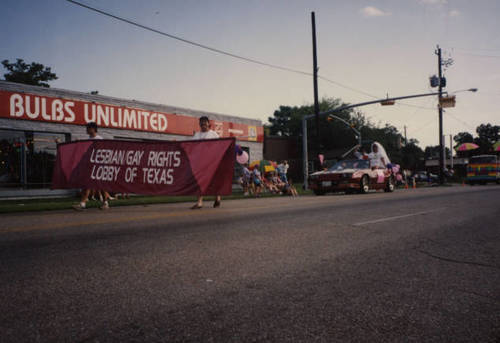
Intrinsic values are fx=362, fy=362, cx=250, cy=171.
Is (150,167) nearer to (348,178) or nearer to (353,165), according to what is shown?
(348,178)

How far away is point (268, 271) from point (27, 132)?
17.0 m

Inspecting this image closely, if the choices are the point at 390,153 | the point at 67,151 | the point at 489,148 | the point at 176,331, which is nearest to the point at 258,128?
the point at 67,151

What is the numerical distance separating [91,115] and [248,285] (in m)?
18.0

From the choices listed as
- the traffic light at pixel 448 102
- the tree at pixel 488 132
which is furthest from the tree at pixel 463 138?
the traffic light at pixel 448 102

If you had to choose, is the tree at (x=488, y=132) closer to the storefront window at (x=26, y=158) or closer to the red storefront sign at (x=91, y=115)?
the red storefront sign at (x=91, y=115)

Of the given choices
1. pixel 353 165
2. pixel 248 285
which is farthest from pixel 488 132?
pixel 248 285

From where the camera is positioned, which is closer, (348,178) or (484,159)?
(348,178)

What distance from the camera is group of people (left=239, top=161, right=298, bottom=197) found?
57.5 ft

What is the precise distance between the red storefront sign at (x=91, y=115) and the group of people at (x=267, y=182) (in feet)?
6.43

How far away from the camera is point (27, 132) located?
648 inches

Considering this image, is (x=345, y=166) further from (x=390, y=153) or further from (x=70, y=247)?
(x=390, y=153)

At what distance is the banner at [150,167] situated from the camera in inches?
328

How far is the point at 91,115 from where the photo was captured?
1842 cm

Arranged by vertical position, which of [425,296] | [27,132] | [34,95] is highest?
[34,95]
